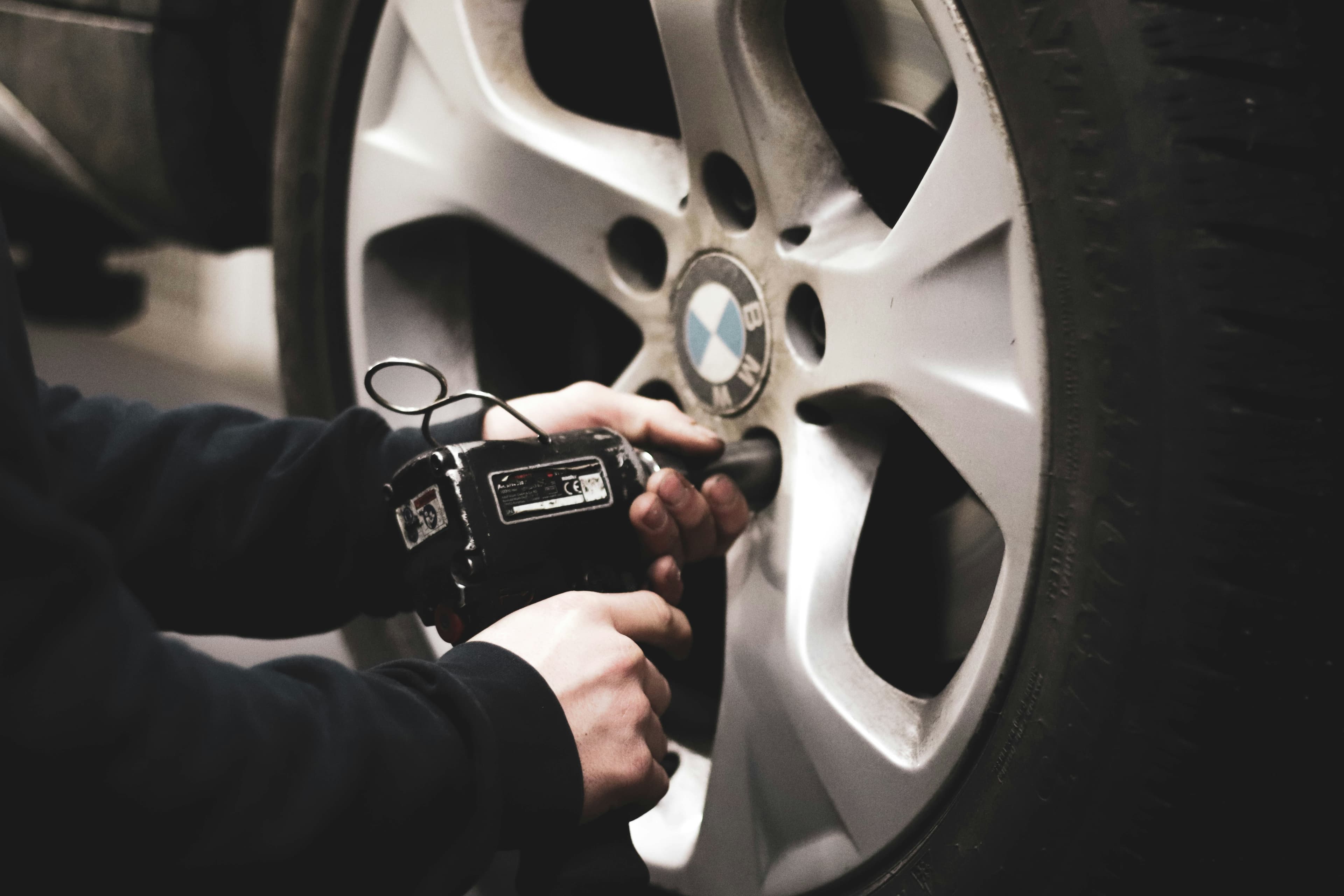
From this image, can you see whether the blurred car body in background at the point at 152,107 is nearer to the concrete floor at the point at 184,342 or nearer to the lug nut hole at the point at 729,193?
the lug nut hole at the point at 729,193

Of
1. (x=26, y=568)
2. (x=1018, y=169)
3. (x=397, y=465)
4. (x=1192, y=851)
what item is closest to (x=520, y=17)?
(x=397, y=465)

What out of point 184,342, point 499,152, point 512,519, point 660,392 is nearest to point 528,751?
point 512,519

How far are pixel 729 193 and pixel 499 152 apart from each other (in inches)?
9.7

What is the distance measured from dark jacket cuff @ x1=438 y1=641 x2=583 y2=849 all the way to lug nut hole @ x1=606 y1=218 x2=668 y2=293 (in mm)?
460

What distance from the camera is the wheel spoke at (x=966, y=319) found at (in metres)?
0.64

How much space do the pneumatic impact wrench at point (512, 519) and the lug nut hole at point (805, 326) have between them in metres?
0.13

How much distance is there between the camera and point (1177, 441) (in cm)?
57

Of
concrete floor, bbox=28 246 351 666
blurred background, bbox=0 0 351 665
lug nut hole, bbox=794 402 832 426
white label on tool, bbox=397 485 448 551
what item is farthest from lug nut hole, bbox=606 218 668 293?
concrete floor, bbox=28 246 351 666

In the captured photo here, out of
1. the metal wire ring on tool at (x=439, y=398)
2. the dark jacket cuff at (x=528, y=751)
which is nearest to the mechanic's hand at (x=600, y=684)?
the dark jacket cuff at (x=528, y=751)

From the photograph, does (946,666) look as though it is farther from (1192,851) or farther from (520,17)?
(520,17)

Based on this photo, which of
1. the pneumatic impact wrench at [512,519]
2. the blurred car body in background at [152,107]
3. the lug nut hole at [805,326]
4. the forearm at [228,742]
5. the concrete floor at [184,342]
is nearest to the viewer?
the forearm at [228,742]

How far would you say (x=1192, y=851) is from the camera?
0.61 metres

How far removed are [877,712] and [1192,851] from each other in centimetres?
24

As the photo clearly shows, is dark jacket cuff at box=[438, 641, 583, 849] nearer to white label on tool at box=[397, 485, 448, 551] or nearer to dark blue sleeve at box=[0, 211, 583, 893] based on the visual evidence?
dark blue sleeve at box=[0, 211, 583, 893]
